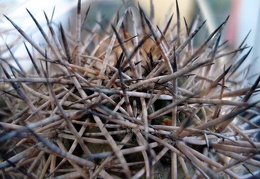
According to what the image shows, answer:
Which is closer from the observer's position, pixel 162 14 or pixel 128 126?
pixel 128 126

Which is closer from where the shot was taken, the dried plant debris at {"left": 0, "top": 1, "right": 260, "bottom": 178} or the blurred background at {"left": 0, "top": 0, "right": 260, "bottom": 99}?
the dried plant debris at {"left": 0, "top": 1, "right": 260, "bottom": 178}

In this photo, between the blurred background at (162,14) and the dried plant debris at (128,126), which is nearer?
the dried plant debris at (128,126)

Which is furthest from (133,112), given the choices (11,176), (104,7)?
(104,7)

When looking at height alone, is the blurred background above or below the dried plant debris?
above

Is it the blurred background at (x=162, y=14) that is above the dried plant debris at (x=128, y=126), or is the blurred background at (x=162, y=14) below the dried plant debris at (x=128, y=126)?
above

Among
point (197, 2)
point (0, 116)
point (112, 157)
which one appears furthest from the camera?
point (197, 2)

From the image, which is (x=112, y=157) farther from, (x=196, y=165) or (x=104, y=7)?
(x=104, y=7)

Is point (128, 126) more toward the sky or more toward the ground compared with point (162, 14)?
more toward the ground

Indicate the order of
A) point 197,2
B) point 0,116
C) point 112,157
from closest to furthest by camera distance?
1. point 112,157
2. point 0,116
3. point 197,2
